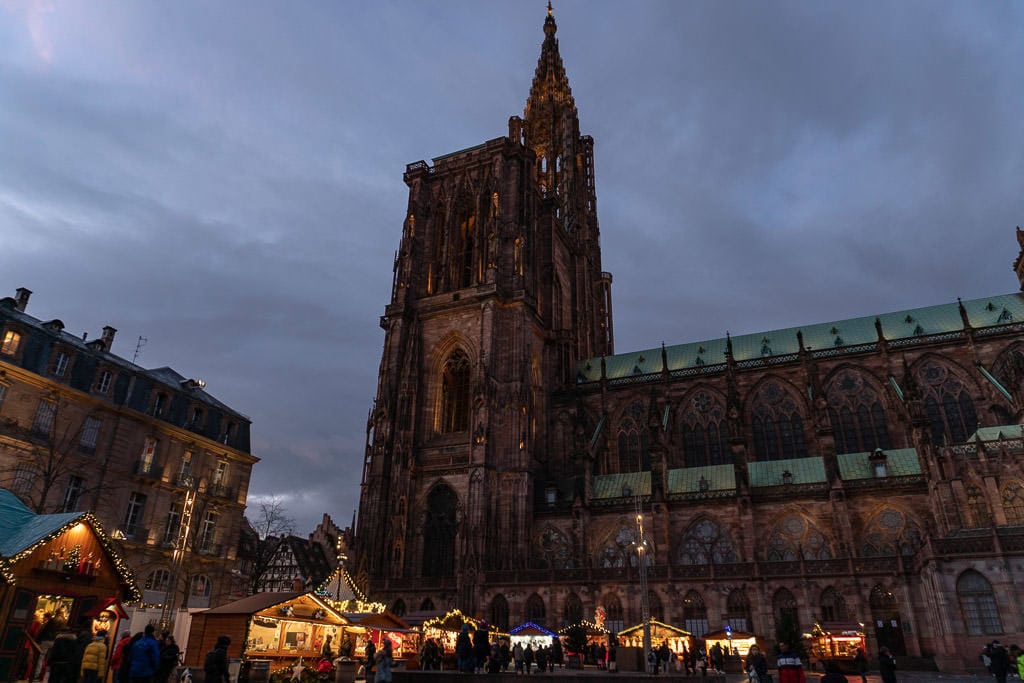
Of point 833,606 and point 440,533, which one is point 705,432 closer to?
point 833,606

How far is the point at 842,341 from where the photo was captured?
55688 millimetres

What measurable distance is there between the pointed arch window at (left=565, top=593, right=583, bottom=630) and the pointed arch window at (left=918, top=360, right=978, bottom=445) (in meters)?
26.8

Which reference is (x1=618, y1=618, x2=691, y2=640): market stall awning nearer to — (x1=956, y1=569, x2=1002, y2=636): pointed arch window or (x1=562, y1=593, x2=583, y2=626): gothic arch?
(x1=562, y1=593, x2=583, y2=626): gothic arch

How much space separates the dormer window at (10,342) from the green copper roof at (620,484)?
36.7 metres

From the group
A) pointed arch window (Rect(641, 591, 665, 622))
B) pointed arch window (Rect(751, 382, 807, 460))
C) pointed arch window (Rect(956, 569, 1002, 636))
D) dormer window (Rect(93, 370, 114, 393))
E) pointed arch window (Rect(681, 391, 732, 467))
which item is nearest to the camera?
pointed arch window (Rect(956, 569, 1002, 636))

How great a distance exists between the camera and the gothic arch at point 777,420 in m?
51.5

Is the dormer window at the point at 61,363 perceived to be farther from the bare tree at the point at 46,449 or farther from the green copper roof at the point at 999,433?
the green copper roof at the point at 999,433

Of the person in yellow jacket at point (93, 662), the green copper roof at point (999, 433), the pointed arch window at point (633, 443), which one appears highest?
the pointed arch window at point (633, 443)

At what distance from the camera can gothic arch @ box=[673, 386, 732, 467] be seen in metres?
53.8

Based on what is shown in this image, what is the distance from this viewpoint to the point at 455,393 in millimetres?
57344

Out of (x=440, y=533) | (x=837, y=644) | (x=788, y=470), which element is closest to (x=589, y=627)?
(x=837, y=644)

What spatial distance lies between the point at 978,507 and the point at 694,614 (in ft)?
55.2

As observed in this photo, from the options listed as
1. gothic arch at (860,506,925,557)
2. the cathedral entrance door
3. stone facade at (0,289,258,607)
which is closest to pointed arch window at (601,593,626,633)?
the cathedral entrance door

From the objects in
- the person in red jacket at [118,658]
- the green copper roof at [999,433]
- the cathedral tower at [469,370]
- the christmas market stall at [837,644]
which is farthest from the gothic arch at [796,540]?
the person in red jacket at [118,658]
